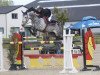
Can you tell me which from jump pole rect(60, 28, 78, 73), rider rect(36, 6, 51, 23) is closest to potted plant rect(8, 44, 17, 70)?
jump pole rect(60, 28, 78, 73)

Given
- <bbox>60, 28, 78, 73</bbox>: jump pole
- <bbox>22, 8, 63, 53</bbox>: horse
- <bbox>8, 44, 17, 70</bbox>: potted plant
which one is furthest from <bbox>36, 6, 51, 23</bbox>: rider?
<bbox>60, 28, 78, 73</bbox>: jump pole

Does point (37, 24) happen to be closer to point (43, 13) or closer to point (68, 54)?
point (43, 13)

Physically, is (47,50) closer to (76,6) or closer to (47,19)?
(47,19)

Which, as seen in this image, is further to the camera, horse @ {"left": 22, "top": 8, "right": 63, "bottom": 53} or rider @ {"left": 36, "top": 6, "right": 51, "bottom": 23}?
rider @ {"left": 36, "top": 6, "right": 51, "bottom": 23}

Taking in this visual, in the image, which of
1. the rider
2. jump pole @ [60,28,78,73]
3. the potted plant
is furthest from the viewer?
the rider

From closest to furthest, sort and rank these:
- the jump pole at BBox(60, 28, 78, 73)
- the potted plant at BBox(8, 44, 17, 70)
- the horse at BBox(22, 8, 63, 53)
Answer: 1. the jump pole at BBox(60, 28, 78, 73)
2. the potted plant at BBox(8, 44, 17, 70)
3. the horse at BBox(22, 8, 63, 53)

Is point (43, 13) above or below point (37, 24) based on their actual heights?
above

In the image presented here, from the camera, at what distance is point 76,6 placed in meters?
77.8

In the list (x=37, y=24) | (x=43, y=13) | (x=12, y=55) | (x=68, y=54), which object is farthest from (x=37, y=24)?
(x=68, y=54)

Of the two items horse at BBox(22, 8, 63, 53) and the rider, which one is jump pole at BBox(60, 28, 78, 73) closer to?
horse at BBox(22, 8, 63, 53)

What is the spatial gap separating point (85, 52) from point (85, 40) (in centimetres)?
43

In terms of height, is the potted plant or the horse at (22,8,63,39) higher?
the horse at (22,8,63,39)

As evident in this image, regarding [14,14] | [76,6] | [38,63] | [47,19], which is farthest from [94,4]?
[38,63]

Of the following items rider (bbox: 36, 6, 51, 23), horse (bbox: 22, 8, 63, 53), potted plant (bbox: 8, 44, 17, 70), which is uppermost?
rider (bbox: 36, 6, 51, 23)
